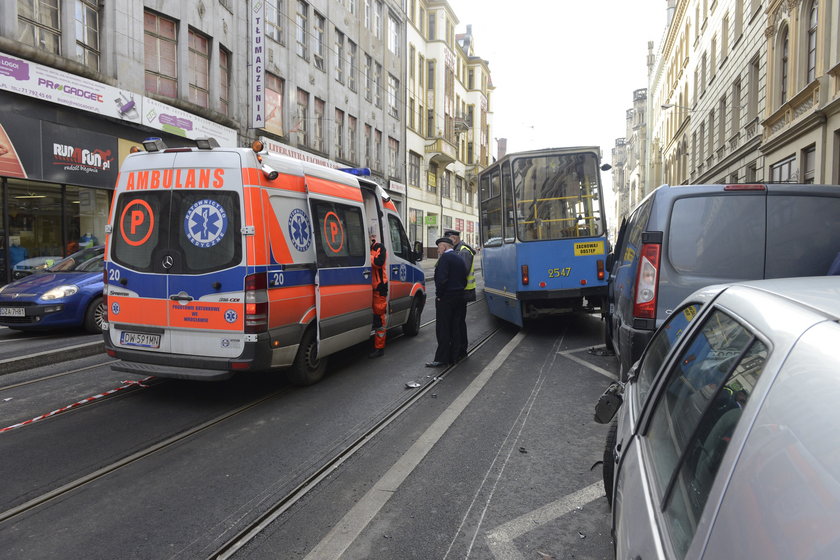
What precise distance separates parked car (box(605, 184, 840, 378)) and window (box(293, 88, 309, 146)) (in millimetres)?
21971

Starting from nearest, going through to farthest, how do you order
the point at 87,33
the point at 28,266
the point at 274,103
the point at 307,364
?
the point at 307,364 → the point at 28,266 → the point at 87,33 → the point at 274,103

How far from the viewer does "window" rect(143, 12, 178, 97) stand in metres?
17.0

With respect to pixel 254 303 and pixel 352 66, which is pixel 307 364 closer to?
pixel 254 303

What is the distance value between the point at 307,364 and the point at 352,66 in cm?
2735

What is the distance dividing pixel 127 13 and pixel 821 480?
18849 millimetres

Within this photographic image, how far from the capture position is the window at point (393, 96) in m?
35.7

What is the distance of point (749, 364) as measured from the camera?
4.59 ft

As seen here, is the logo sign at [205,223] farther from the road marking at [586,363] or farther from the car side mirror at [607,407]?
the road marking at [586,363]

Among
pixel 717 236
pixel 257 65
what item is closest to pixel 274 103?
pixel 257 65

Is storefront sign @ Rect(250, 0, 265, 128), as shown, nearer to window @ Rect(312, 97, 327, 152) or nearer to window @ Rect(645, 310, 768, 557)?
window @ Rect(312, 97, 327, 152)

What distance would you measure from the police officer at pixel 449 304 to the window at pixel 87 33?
1252cm

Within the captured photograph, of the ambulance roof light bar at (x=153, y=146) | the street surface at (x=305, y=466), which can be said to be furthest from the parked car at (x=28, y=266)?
the ambulance roof light bar at (x=153, y=146)

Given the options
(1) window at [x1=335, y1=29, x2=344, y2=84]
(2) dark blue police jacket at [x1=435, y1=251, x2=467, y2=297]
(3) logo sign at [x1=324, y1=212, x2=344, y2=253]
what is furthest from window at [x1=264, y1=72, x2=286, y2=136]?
(3) logo sign at [x1=324, y1=212, x2=344, y2=253]

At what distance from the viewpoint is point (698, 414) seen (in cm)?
165
